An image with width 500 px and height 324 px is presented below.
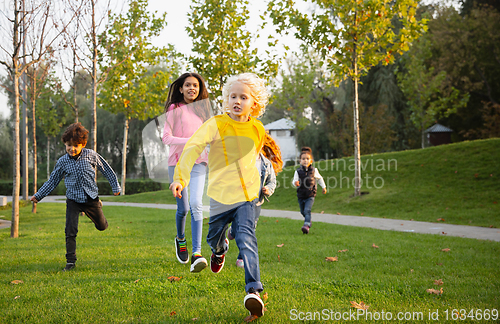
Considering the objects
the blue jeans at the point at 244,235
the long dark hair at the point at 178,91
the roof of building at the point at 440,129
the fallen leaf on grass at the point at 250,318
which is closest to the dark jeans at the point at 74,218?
the long dark hair at the point at 178,91

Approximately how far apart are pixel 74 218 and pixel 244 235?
283 centimetres

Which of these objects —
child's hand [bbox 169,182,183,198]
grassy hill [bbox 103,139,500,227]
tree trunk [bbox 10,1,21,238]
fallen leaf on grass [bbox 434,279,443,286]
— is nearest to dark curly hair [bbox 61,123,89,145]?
child's hand [bbox 169,182,183,198]

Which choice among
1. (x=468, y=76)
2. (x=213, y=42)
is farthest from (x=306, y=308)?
(x=468, y=76)

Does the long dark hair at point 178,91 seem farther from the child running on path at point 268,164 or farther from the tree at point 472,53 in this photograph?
the tree at point 472,53

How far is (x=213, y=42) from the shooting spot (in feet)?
39.5

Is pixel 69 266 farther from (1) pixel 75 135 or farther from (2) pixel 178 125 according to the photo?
(2) pixel 178 125

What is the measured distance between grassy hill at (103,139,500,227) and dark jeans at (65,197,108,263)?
30.8ft

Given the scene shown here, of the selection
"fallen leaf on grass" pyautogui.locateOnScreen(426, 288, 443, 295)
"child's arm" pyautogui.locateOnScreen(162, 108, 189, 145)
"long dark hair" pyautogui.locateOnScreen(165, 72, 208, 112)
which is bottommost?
"fallen leaf on grass" pyautogui.locateOnScreen(426, 288, 443, 295)

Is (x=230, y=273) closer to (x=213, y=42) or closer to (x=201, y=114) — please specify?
(x=201, y=114)

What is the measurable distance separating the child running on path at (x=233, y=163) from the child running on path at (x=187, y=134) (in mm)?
1190

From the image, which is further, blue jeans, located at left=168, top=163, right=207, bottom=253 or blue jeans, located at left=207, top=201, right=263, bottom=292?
blue jeans, located at left=168, top=163, right=207, bottom=253

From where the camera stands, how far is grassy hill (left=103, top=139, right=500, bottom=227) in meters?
11.9

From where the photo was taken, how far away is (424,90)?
25.6 meters

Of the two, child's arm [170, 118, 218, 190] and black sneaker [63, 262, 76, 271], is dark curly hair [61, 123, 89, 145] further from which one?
child's arm [170, 118, 218, 190]
